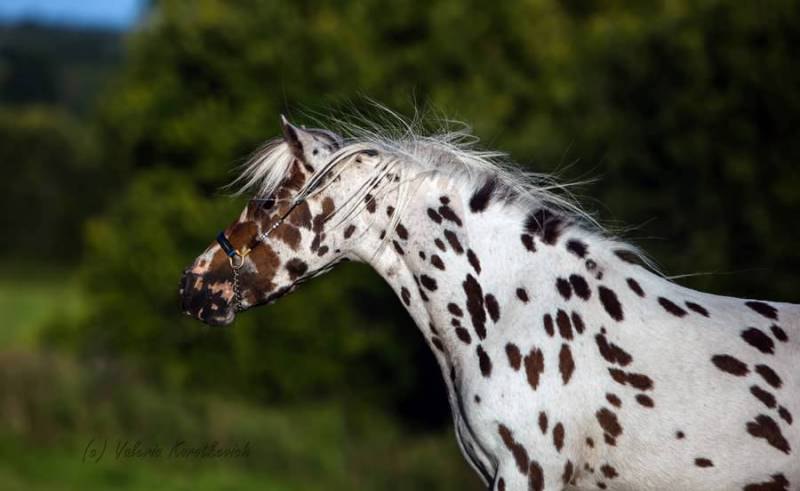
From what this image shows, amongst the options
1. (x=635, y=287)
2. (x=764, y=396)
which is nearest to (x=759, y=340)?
(x=764, y=396)

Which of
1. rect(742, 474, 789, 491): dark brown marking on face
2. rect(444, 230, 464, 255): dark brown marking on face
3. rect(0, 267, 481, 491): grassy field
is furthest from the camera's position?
rect(0, 267, 481, 491): grassy field

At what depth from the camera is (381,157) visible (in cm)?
469

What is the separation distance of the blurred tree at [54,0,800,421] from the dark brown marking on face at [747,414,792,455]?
599 centimetres

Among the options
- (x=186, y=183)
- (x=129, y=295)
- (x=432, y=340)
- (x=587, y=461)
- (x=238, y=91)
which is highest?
(x=238, y=91)

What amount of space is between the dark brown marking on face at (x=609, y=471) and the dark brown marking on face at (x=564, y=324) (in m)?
0.56

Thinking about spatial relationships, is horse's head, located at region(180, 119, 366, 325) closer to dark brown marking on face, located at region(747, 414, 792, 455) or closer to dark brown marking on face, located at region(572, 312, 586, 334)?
dark brown marking on face, located at region(572, 312, 586, 334)

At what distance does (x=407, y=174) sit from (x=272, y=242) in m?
0.70

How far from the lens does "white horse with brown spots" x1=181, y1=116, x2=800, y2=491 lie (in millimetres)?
4184

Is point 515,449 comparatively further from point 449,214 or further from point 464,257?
point 449,214

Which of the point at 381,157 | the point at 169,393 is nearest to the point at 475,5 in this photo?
the point at 169,393

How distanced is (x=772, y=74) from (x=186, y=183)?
7905mm

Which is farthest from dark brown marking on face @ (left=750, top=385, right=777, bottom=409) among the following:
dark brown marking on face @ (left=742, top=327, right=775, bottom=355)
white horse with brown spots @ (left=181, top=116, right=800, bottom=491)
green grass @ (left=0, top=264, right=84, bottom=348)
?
green grass @ (left=0, top=264, right=84, bottom=348)

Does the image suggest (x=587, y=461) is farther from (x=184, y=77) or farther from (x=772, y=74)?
(x=184, y=77)

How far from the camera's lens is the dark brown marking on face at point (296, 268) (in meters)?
4.73
